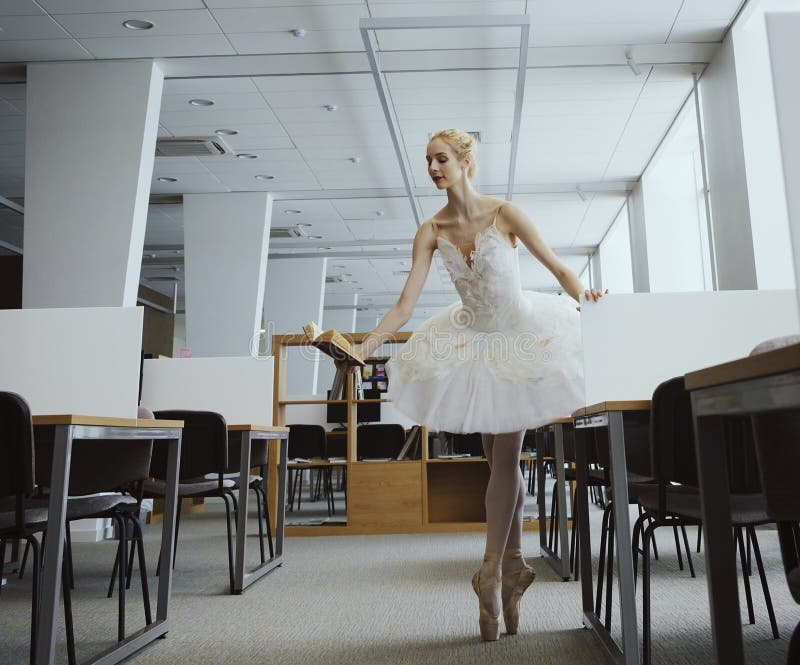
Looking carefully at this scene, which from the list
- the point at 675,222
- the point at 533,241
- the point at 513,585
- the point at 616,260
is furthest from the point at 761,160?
the point at 616,260

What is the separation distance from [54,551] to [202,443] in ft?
5.36

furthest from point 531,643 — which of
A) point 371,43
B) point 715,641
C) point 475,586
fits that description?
point 371,43

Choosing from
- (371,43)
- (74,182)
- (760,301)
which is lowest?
(760,301)

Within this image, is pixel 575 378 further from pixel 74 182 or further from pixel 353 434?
pixel 74 182

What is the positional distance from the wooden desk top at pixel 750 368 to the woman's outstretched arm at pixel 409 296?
1.29 meters

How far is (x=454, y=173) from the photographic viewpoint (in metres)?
2.30

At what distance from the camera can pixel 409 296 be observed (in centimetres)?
236

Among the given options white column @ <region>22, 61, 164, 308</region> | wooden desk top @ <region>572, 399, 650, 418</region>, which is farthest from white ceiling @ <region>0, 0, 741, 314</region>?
wooden desk top @ <region>572, 399, 650, 418</region>

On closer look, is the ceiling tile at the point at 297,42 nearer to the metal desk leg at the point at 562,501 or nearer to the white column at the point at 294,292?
the metal desk leg at the point at 562,501

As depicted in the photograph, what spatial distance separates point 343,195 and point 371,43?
371 cm

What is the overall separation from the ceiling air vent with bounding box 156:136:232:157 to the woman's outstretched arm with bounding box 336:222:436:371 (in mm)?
5385

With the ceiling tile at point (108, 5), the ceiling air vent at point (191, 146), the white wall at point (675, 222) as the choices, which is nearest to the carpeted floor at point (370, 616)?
the ceiling tile at point (108, 5)

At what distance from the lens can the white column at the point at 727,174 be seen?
17.6 feet

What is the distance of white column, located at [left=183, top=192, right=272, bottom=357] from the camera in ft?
27.8
